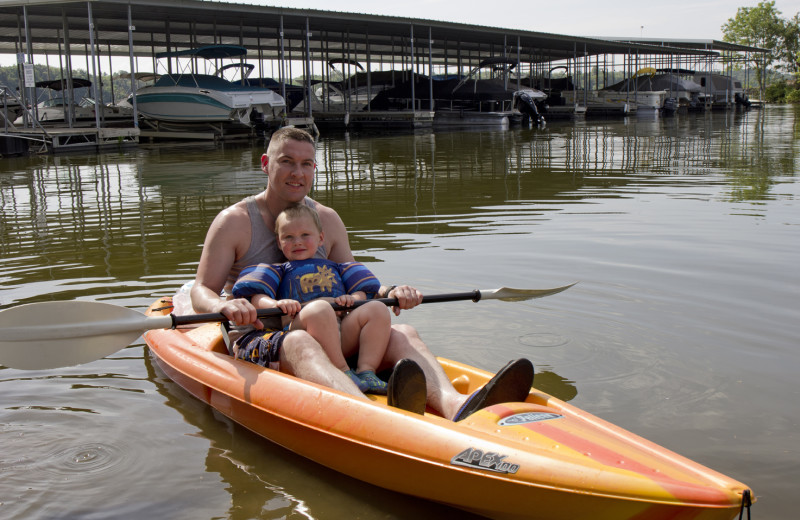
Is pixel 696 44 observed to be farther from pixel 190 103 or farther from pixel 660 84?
pixel 190 103

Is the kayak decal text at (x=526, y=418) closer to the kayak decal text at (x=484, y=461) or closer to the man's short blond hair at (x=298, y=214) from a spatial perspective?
the kayak decal text at (x=484, y=461)

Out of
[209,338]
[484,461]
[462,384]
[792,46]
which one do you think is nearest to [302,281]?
[209,338]

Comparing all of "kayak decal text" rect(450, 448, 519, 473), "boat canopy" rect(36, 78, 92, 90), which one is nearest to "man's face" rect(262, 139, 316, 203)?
"kayak decal text" rect(450, 448, 519, 473)

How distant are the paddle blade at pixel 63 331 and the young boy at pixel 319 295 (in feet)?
1.68

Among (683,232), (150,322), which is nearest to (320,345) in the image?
(150,322)

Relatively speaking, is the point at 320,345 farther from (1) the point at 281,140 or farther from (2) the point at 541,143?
(2) the point at 541,143

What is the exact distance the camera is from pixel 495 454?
8.37ft

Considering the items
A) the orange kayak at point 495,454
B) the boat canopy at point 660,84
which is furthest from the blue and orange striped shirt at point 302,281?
the boat canopy at point 660,84

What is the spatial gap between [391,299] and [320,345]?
451 mm

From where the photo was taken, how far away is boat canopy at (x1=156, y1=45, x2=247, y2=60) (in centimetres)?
2342

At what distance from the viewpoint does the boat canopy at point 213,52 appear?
76.8 ft

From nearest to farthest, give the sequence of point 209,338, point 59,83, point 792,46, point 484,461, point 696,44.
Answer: point 484,461, point 209,338, point 59,83, point 696,44, point 792,46

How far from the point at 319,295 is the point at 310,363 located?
481mm

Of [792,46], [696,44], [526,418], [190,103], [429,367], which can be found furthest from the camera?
[792,46]
